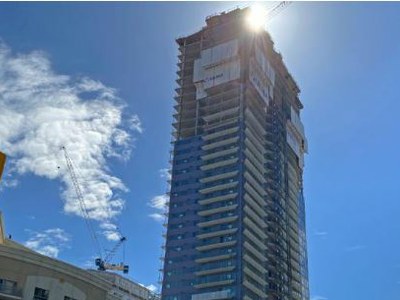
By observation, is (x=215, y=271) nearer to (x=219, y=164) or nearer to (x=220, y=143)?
(x=219, y=164)

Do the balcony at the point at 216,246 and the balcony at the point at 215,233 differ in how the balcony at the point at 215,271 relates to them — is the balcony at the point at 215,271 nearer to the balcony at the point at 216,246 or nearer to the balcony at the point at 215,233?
the balcony at the point at 216,246

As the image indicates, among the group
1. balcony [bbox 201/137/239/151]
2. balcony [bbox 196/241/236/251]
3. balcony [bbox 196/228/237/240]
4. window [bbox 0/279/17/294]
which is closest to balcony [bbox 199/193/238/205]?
balcony [bbox 196/228/237/240]

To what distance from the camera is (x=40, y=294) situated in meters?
80.9

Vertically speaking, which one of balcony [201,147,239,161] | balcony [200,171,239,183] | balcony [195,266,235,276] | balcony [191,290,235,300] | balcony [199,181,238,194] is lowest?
balcony [191,290,235,300]

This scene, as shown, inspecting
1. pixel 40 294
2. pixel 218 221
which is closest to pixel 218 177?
pixel 218 221

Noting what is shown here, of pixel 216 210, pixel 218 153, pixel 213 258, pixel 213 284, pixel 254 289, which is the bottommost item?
pixel 254 289

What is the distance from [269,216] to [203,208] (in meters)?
25.2

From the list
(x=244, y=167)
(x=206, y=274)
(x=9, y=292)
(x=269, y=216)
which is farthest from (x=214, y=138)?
(x=9, y=292)

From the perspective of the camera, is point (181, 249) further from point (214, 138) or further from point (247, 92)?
point (247, 92)

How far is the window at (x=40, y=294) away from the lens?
3167 inches

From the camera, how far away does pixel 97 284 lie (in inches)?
3524

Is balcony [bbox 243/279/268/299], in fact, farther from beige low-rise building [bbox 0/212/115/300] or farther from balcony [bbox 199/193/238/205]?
beige low-rise building [bbox 0/212/115/300]

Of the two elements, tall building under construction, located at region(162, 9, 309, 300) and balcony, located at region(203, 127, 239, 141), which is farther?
balcony, located at region(203, 127, 239, 141)

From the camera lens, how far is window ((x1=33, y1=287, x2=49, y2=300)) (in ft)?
264
